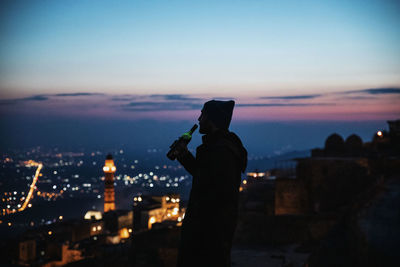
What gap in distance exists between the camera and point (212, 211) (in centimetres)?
297

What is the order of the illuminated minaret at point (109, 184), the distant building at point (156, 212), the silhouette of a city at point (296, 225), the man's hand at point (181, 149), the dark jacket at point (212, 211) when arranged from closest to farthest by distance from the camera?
the dark jacket at point (212, 211), the man's hand at point (181, 149), the silhouette of a city at point (296, 225), the distant building at point (156, 212), the illuminated minaret at point (109, 184)

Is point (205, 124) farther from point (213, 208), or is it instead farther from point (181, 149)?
point (213, 208)

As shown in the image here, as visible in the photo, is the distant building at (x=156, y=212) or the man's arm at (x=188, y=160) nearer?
the man's arm at (x=188, y=160)

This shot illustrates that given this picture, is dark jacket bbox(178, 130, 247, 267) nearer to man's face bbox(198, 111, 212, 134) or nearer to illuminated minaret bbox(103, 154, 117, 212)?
man's face bbox(198, 111, 212, 134)

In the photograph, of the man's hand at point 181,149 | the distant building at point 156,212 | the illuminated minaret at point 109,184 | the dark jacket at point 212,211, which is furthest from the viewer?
the illuminated minaret at point 109,184

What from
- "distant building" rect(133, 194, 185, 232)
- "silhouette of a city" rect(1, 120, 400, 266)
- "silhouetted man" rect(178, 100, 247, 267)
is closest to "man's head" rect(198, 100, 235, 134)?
"silhouetted man" rect(178, 100, 247, 267)

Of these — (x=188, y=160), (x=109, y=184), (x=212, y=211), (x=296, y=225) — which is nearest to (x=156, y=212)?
(x=109, y=184)

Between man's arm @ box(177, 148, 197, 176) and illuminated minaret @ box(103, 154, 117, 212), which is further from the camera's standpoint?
illuminated minaret @ box(103, 154, 117, 212)

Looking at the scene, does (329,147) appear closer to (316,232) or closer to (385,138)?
(385,138)

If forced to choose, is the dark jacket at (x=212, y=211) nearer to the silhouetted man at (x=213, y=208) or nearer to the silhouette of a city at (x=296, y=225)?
the silhouetted man at (x=213, y=208)

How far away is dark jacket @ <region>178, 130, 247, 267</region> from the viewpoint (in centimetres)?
294

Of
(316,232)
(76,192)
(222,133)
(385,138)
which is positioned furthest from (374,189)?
(76,192)

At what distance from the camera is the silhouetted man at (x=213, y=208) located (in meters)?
2.94

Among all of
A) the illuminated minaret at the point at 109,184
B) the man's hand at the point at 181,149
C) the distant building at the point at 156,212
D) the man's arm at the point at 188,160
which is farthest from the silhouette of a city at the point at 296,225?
the man's hand at the point at 181,149
